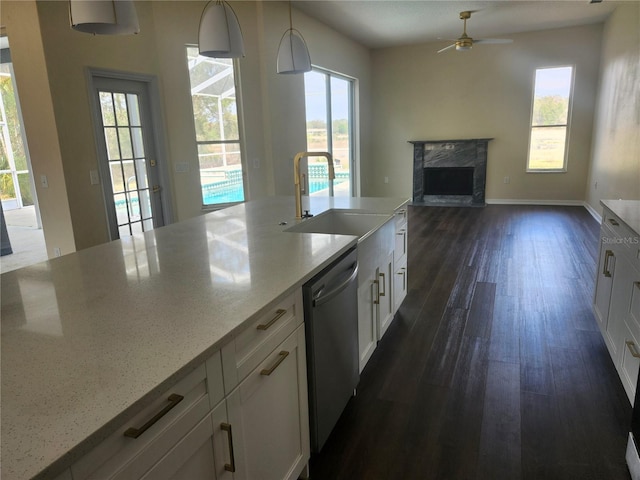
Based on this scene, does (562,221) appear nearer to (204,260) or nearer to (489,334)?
(489,334)

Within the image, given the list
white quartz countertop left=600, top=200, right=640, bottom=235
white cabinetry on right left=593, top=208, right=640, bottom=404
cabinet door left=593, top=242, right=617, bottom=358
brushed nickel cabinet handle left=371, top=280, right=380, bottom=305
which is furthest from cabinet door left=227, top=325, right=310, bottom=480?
cabinet door left=593, top=242, right=617, bottom=358

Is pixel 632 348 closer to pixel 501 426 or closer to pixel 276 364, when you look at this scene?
pixel 501 426

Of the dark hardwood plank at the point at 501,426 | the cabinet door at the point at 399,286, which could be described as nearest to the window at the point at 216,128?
the cabinet door at the point at 399,286

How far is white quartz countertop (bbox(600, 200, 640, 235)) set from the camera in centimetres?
222

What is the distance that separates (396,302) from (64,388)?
264 cm

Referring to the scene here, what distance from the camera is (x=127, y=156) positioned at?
432cm

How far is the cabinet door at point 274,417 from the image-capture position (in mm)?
1258

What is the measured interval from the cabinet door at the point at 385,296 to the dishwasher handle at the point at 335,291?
0.59m

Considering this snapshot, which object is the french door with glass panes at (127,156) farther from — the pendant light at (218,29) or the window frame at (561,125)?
the window frame at (561,125)

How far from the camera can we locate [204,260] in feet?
5.93

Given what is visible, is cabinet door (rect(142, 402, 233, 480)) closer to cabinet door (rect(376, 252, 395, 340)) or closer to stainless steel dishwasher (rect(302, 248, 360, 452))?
stainless steel dishwasher (rect(302, 248, 360, 452))

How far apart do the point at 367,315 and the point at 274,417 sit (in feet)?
3.74

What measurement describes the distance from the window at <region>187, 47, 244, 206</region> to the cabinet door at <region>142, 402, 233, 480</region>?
13.6 ft

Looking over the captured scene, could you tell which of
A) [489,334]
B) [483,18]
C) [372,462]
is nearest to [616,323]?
[489,334]
